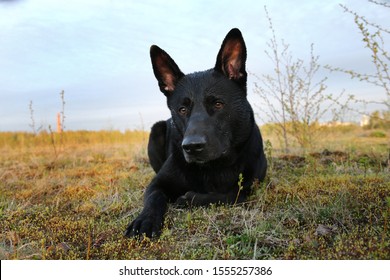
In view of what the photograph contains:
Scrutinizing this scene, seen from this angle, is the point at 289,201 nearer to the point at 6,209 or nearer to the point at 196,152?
the point at 196,152

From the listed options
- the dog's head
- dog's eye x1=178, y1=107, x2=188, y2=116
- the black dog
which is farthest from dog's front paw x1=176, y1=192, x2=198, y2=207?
dog's eye x1=178, y1=107, x2=188, y2=116

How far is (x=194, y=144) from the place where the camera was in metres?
2.75

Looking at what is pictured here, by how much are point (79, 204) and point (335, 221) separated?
2432mm

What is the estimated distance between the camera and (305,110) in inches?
283

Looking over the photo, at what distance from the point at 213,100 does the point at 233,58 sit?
45 cm

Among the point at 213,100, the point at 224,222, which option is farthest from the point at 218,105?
the point at 224,222

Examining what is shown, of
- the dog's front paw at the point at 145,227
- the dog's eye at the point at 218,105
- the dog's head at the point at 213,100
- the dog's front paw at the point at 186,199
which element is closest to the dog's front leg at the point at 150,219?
the dog's front paw at the point at 145,227

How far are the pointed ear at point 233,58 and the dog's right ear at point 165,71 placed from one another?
0.39 meters

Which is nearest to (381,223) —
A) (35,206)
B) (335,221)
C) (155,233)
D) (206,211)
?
(335,221)

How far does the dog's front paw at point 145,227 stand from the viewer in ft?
8.26

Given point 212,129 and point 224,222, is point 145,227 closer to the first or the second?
point 224,222

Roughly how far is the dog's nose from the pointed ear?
813 millimetres
